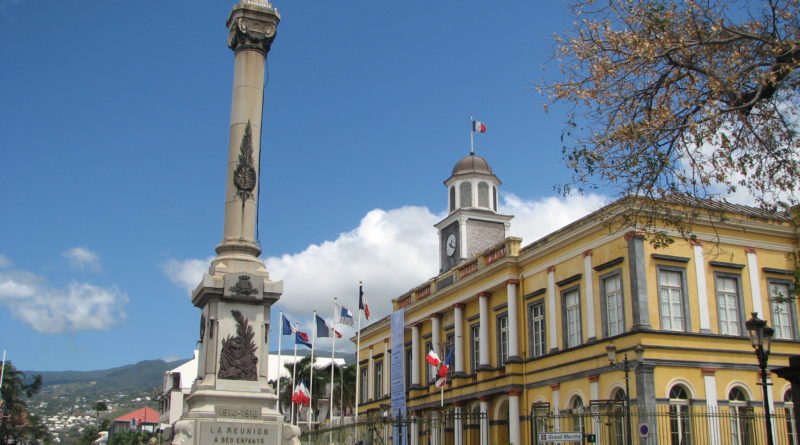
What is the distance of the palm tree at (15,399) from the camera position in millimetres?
64250

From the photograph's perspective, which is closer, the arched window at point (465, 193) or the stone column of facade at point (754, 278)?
the stone column of facade at point (754, 278)

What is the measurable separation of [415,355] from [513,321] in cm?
1073

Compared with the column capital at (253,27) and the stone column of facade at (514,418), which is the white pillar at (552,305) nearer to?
the stone column of facade at (514,418)

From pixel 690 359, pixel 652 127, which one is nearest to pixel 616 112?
pixel 652 127

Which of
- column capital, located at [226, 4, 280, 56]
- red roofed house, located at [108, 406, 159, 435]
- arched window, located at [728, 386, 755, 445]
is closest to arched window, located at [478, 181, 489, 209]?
arched window, located at [728, 386, 755, 445]

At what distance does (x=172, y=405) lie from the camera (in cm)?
7875

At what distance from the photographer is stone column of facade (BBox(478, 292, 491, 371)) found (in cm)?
3744

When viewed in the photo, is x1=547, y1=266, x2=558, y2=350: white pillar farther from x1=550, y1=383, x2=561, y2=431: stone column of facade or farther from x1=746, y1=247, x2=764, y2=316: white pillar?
x1=746, y1=247, x2=764, y2=316: white pillar

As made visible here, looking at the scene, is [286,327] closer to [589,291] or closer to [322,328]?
[322,328]

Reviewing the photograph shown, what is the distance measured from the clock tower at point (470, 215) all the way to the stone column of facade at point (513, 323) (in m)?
11.1

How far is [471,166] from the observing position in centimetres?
4956

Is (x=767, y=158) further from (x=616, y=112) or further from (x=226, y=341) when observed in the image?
(x=226, y=341)

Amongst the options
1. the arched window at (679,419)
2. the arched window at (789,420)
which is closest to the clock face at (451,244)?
the arched window at (679,419)

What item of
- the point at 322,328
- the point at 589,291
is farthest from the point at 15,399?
the point at 589,291
